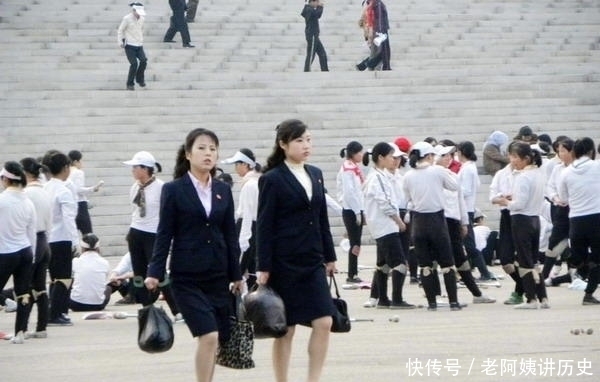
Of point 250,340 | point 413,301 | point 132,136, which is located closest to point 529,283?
point 413,301

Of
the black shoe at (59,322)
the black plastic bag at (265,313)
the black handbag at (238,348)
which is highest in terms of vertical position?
the black plastic bag at (265,313)

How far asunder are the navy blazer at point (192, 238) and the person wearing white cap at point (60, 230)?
527 cm

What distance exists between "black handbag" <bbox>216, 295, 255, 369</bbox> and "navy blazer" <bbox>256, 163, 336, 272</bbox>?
44cm

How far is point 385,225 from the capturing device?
15641 millimetres

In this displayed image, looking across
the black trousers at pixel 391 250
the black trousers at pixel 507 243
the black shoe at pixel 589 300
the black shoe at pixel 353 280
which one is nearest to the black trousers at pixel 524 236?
the black trousers at pixel 507 243

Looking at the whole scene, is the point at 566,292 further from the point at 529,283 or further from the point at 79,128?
the point at 79,128

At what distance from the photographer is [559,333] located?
42.9ft

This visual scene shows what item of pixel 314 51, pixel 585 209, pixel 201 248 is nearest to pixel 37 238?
pixel 201 248

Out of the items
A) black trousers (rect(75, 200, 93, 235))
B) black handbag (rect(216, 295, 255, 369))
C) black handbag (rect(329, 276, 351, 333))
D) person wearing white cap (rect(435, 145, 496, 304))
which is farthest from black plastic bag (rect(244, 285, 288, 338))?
black trousers (rect(75, 200, 93, 235))

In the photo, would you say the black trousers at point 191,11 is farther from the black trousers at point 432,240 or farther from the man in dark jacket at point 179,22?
the black trousers at point 432,240

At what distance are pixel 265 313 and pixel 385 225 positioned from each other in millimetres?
6043

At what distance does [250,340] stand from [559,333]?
13.5 feet

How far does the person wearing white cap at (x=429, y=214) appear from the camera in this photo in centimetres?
1530

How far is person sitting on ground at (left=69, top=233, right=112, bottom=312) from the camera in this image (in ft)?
53.6
